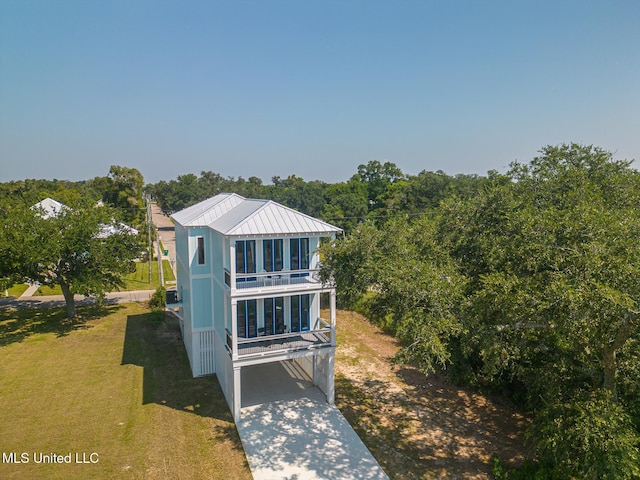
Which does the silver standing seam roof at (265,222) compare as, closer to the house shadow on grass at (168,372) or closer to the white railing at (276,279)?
the white railing at (276,279)

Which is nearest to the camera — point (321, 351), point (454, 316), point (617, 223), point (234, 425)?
point (617, 223)

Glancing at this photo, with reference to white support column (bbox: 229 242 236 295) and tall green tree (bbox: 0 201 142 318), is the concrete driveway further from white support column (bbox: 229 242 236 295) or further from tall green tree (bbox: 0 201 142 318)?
tall green tree (bbox: 0 201 142 318)

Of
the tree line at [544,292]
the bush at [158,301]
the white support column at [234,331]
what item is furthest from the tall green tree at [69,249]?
the tree line at [544,292]

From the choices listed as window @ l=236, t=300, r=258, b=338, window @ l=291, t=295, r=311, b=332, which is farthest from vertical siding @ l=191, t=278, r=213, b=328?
window @ l=291, t=295, r=311, b=332

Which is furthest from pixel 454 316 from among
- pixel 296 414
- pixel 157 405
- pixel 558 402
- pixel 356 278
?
pixel 157 405

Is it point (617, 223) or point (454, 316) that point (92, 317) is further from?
point (617, 223)

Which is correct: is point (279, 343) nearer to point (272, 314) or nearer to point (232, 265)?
point (272, 314)
